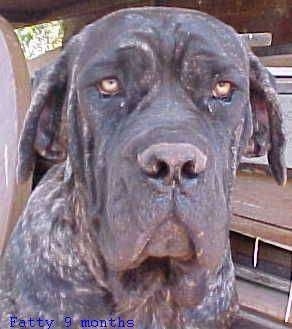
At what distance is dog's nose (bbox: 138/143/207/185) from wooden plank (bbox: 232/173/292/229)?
1039 millimetres

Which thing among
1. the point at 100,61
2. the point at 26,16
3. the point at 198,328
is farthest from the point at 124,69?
the point at 26,16

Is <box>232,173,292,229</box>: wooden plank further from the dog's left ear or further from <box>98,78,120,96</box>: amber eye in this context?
<box>98,78,120,96</box>: amber eye

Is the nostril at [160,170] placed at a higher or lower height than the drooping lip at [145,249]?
higher

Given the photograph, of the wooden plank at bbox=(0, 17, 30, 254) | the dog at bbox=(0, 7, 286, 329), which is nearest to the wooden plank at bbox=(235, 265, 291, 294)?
the dog at bbox=(0, 7, 286, 329)

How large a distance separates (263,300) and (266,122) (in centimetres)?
79

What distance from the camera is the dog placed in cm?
153

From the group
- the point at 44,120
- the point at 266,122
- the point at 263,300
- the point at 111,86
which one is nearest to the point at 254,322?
the point at 263,300

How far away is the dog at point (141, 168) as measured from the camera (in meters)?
1.53

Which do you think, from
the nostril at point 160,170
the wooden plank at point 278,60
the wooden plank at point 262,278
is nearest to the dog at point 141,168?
the nostril at point 160,170

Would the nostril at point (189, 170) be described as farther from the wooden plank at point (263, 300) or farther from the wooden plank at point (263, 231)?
the wooden plank at point (263, 300)

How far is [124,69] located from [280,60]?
3.57 ft

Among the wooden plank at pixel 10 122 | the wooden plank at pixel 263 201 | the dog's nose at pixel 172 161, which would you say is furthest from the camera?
the wooden plank at pixel 10 122

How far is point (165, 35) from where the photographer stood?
5.72ft

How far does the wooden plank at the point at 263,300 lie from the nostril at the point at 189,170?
3.80 feet
